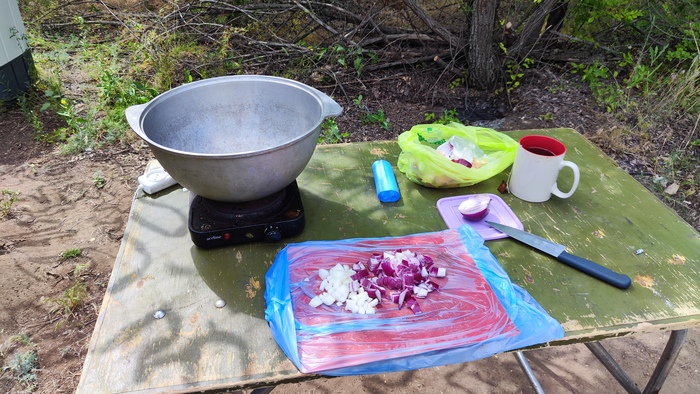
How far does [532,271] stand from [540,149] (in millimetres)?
514

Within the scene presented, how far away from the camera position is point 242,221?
1270 mm

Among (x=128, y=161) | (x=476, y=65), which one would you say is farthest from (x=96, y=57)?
(x=476, y=65)

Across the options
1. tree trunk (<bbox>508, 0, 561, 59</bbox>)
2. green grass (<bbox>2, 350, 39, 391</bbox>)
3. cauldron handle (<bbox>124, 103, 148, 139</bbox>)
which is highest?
cauldron handle (<bbox>124, 103, 148, 139</bbox>)

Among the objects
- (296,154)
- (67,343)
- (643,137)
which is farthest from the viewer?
(643,137)

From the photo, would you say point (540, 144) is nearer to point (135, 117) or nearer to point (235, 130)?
point (235, 130)

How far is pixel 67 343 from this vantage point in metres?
2.11

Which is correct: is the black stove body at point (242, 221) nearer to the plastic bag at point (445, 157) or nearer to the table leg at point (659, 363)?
the plastic bag at point (445, 157)

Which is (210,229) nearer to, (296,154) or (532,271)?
(296,154)

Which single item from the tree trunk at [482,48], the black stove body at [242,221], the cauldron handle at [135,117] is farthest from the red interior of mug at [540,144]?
the tree trunk at [482,48]

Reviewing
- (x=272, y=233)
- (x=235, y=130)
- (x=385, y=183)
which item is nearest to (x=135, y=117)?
(x=235, y=130)

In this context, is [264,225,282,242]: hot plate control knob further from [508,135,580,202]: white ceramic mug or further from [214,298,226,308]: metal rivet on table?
[508,135,580,202]: white ceramic mug

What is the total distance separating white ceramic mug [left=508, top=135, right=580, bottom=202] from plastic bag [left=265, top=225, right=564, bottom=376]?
1.22 ft

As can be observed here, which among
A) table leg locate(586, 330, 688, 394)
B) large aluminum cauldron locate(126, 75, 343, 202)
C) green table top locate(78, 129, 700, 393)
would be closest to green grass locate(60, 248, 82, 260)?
green table top locate(78, 129, 700, 393)

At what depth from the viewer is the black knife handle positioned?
1186mm
